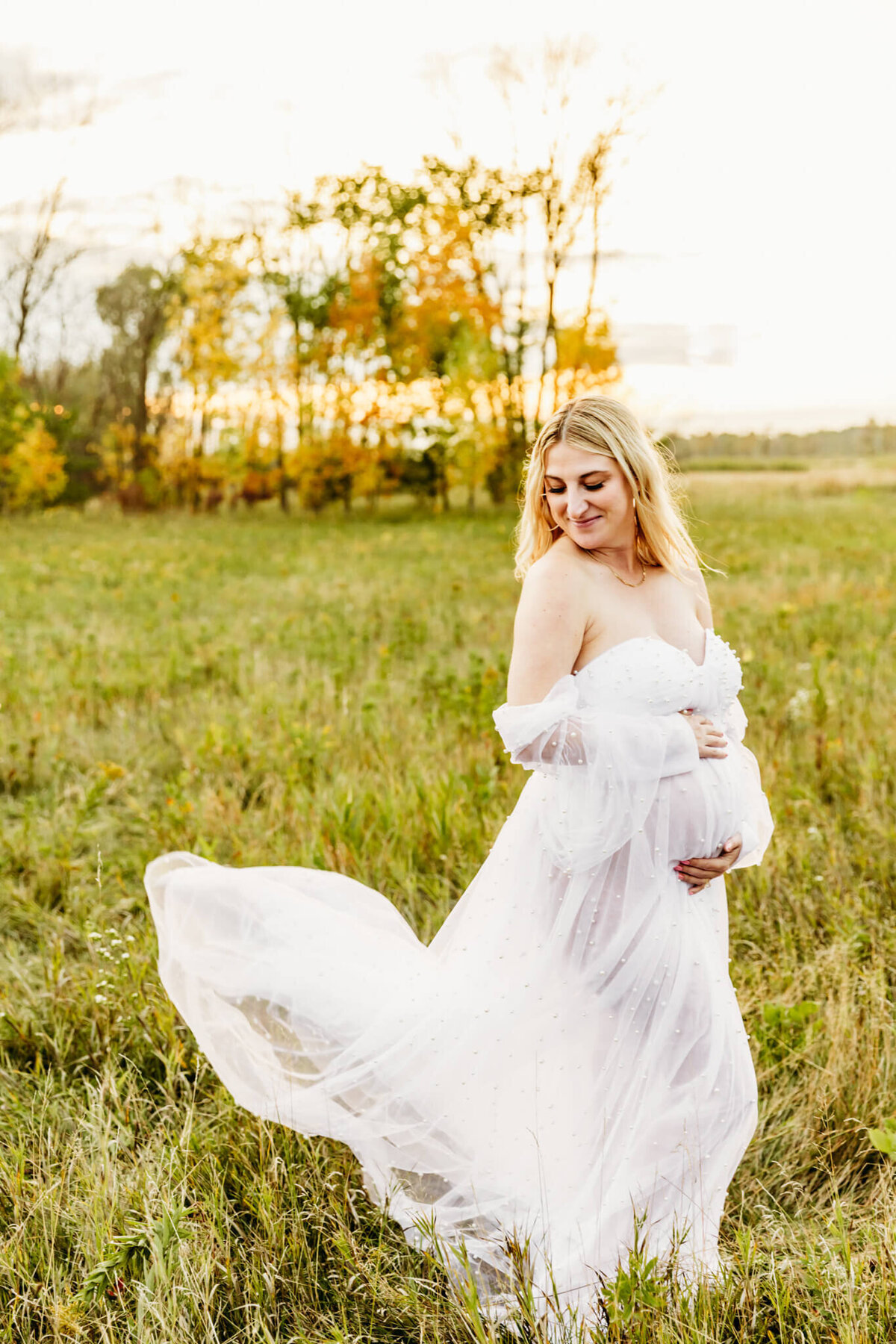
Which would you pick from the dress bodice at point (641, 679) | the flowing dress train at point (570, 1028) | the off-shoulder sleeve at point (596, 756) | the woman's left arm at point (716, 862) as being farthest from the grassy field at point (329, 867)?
the dress bodice at point (641, 679)

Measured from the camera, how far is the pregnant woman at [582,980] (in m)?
2.35

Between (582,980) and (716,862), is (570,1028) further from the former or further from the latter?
(716,862)

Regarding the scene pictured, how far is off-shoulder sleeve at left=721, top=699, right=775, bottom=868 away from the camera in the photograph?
254 cm

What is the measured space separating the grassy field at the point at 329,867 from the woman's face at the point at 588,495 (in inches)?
67.2

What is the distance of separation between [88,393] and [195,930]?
38.2m

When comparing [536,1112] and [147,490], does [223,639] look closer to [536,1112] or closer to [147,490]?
[536,1112]

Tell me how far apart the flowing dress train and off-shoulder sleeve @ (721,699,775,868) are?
0.01 meters

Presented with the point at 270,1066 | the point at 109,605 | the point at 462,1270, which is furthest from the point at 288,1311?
the point at 109,605

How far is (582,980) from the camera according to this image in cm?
251

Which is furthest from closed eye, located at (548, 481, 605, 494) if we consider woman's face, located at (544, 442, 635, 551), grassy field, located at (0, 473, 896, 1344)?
grassy field, located at (0, 473, 896, 1344)

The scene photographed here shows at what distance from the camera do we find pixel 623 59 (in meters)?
25.6

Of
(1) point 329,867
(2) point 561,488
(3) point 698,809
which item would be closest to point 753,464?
(1) point 329,867

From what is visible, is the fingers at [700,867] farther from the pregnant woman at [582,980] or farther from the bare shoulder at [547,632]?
the bare shoulder at [547,632]

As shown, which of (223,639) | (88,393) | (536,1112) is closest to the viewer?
(536,1112)
